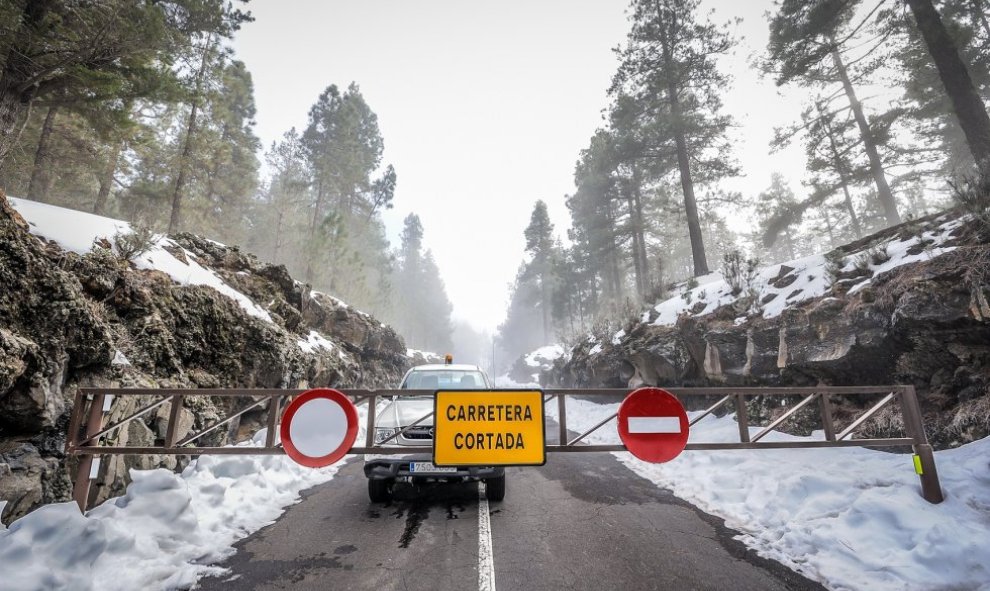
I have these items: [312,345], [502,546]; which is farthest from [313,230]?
[502,546]

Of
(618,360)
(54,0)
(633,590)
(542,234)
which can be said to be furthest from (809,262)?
(542,234)

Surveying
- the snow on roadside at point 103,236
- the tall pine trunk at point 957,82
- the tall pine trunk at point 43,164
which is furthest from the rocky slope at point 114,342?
the tall pine trunk at point 957,82

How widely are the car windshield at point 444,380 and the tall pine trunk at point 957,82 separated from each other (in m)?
13.1

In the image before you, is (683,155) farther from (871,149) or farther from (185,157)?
(185,157)

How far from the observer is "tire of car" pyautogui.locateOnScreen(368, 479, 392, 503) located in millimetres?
5500

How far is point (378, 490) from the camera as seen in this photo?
5516 mm

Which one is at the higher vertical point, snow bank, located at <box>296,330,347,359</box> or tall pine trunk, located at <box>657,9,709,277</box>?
tall pine trunk, located at <box>657,9,709,277</box>

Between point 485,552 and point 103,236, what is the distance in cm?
859

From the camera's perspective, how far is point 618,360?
15.7m

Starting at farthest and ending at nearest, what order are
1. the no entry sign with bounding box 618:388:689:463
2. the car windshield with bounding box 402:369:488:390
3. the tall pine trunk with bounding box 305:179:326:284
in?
the tall pine trunk with bounding box 305:179:326:284
the car windshield with bounding box 402:369:488:390
the no entry sign with bounding box 618:388:689:463

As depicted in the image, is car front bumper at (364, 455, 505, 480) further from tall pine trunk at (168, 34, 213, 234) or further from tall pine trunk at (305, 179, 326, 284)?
tall pine trunk at (305, 179, 326, 284)

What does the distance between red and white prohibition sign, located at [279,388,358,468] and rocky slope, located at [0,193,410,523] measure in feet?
9.50

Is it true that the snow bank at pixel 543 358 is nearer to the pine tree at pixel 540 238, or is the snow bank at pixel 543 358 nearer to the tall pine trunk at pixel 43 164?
the pine tree at pixel 540 238

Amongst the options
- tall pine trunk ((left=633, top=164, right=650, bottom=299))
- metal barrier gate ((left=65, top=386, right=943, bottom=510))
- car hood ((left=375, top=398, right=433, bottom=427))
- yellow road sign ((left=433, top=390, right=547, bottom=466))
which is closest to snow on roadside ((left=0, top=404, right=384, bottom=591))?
metal barrier gate ((left=65, top=386, right=943, bottom=510))
